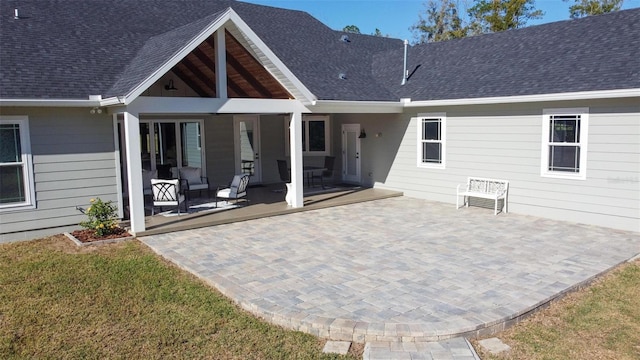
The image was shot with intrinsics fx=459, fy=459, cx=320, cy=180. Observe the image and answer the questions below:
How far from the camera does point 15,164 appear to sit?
30.9 ft

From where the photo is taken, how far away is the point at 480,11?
3300 centimetres

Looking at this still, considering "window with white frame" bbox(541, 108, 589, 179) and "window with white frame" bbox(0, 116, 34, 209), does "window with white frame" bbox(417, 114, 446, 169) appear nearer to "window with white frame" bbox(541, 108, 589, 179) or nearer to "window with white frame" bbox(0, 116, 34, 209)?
"window with white frame" bbox(541, 108, 589, 179)

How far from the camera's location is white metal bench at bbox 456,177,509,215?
11716mm

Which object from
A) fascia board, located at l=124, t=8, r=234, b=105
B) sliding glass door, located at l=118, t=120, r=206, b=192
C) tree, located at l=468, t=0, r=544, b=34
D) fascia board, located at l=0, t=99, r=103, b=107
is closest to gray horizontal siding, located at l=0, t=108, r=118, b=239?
fascia board, located at l=0, t=99, r=103, b=107

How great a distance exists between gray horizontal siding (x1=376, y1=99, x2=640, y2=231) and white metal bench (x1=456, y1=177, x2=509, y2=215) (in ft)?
0.55

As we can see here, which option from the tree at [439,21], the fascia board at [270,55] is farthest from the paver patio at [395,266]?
the tree at [439,21]

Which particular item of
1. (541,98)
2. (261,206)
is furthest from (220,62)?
(541,98)

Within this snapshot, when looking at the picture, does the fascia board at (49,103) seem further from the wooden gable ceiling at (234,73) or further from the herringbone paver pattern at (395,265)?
the herringbone paver pattern at (395,265)

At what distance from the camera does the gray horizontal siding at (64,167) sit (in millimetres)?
9531

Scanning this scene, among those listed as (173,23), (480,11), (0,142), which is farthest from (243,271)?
(480,11)

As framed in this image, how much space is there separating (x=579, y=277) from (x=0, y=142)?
10.9 m

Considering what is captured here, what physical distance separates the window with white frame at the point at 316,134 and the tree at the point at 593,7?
22.7 m

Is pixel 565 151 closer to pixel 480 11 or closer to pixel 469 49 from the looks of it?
pixel 469 49

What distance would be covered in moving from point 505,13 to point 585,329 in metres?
31.4
